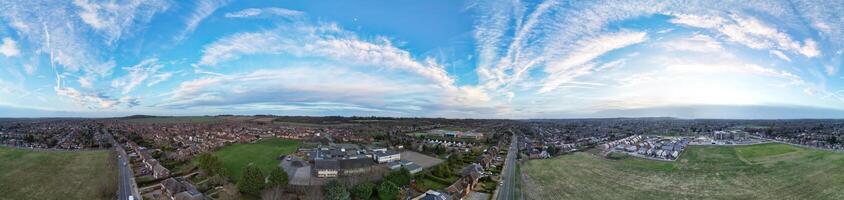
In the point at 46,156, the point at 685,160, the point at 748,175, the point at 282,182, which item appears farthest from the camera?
the point at 46,156

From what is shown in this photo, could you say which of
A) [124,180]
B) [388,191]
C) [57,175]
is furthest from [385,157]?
[57,175]

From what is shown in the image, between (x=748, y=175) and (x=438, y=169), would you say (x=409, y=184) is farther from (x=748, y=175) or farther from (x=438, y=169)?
(x=748, y=175)

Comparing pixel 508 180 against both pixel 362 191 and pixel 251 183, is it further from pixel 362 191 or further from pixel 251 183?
pixel 251 183

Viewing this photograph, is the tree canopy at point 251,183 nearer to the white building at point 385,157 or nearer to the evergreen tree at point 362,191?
the evergreen tree at point 362,191

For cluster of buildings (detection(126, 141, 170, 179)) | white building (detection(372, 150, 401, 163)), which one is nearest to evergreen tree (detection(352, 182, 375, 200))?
white building (detection(372, 150, 401, 163))

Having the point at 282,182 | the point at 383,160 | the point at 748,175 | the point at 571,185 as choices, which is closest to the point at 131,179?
the point at 282,182

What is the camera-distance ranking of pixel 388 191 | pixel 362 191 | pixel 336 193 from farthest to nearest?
1. pixel 388 191
2. pixel 362 191
3. pixel 336 193
